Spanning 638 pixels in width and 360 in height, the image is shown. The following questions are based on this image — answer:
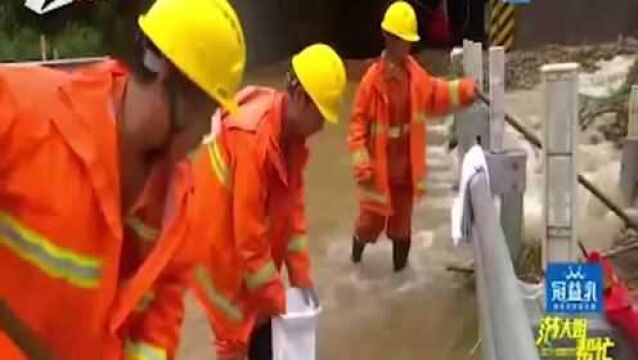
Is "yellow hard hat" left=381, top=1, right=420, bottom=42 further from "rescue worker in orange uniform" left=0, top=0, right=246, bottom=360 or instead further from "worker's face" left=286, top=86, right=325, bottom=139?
"rescue worker in orange uniform" left=0, top=0, right=246, bottom=360

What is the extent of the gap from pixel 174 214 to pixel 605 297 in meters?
1.97

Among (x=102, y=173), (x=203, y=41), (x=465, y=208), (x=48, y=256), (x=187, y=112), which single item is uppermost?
(x=203, y=41)

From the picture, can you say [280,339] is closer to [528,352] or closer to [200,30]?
[200,30]

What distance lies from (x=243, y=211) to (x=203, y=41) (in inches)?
74.6

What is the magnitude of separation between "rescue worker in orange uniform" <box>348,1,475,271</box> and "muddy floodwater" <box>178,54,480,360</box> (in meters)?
0.34

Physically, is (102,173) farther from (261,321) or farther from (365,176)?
(365,176)

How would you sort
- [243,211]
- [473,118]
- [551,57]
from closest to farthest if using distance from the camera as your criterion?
1. [243,211]
2. [473,118]
3. [551,57]

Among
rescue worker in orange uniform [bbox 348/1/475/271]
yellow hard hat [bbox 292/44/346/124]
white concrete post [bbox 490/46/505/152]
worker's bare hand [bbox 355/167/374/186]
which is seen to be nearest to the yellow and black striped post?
rescue worker in orange uniform [bbox 348/1/475/271]

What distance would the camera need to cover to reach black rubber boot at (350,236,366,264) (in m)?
8.27

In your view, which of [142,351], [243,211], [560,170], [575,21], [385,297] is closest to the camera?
[142,351]

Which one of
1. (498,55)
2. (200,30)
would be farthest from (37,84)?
(498,55)

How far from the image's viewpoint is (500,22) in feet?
57.6

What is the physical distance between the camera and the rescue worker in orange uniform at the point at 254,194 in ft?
16.7

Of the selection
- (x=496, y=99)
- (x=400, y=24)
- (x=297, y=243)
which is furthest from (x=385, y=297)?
(x=297, y=243)
